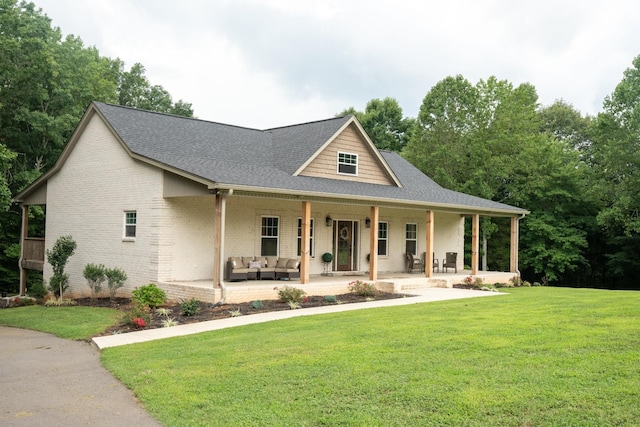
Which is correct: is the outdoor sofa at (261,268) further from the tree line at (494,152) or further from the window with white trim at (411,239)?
the tree line at (494,152)

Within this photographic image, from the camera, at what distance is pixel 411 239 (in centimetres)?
2361

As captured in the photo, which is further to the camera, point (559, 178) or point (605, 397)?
point (559, 178)

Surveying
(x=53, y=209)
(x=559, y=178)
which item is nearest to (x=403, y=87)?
Answer: (x=559, y=178)

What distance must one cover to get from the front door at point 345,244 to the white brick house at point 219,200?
1.6 inches

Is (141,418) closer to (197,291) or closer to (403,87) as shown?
(197,291)

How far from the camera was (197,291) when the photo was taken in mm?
14781

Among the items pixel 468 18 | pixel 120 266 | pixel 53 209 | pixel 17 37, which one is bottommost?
pixel 120 266

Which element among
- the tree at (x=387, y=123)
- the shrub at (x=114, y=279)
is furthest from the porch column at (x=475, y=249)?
the tree at (x=387, y=123)

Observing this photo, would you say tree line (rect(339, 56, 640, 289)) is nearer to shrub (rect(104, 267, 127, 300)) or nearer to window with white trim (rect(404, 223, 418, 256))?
window with white trim (rect(404, 223, 418, 256))

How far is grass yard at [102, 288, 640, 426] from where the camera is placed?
5.40m

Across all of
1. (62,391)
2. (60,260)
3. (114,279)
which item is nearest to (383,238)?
(114,279)

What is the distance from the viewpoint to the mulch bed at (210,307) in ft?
41.3

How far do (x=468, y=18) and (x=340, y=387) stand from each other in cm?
1673

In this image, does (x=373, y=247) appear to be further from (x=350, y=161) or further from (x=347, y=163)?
(x=350, y=161)
